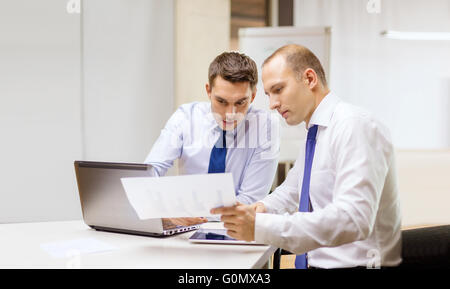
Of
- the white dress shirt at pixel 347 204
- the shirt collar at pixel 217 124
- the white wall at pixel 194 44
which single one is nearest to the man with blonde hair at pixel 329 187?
the white dress shirt at pixel 347 204

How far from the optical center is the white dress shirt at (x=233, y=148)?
2.16m

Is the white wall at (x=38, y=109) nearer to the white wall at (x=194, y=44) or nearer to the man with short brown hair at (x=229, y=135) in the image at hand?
the white wall at (x=194, y=44)

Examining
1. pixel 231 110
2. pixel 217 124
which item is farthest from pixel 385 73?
pixel 231 110

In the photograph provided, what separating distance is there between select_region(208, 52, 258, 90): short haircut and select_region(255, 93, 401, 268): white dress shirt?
0.64 meters

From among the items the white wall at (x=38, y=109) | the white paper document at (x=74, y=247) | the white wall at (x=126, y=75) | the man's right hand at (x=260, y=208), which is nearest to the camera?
the white paper document at (x=74, y=247)

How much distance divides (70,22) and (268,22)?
80.0 inches

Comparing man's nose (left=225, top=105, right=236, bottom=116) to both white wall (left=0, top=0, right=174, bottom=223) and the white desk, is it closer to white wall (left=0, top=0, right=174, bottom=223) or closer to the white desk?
the white desk

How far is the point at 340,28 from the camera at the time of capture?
452cm

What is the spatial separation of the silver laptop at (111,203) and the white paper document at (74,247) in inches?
4.7

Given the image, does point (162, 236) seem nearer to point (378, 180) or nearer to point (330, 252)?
point (330, 252)

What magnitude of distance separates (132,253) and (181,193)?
0.94 ft

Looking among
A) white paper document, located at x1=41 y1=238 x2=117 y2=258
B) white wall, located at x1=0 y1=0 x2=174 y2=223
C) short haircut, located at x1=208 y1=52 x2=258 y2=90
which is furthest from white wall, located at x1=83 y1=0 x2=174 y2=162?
white paper document, located at x1=41 y1=238 x2=117 y2=258

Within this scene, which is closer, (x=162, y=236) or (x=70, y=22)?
(x=162, y=236)
